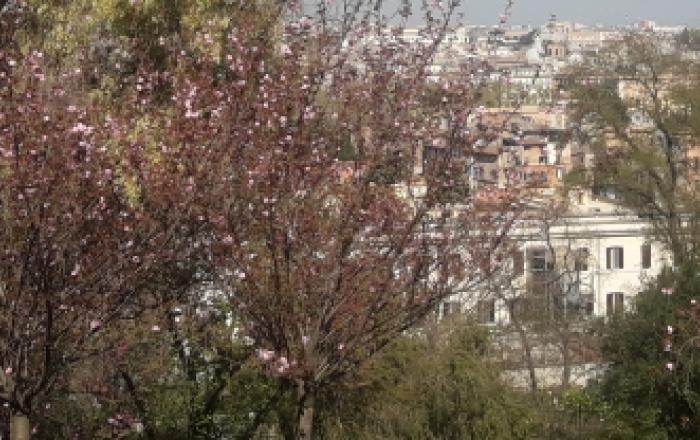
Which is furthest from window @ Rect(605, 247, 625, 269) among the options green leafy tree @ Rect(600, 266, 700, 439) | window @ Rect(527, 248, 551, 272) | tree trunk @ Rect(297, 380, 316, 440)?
tree trunk @ Rect(297, 380, 316, 440)

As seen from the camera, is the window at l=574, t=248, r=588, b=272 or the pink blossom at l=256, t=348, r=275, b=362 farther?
the window at l=574, t=248, r=588, b=272

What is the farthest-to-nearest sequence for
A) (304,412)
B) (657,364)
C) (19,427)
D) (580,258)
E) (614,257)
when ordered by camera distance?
(614,257) → (580,258) → (657,364) → (304,412) → (19,427)

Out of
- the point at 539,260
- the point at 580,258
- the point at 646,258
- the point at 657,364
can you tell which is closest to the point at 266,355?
the point at 657,364

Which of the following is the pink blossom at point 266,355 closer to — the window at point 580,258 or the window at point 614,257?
the window at point 580,258

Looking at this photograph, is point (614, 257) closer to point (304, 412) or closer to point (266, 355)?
point (304, 412)

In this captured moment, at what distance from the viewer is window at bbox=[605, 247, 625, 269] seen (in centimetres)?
3675

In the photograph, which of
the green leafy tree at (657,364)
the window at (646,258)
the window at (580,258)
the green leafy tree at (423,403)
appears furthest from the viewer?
the window at (646,258)

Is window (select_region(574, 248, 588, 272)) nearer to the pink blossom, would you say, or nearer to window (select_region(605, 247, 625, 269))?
window (select_region(605, 247, 625, 269))

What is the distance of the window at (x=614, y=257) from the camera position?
36750 millimetres

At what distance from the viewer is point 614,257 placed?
36844 mm

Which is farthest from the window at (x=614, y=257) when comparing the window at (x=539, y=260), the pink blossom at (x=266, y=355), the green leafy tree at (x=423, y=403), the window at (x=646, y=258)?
the pink blossom at (x=266, y=355)

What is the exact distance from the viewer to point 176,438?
38.6 ft

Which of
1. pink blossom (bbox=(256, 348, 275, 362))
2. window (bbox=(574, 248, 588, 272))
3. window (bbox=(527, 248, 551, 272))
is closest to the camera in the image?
pink blossom (bbox=(256, 348, 275, 362))

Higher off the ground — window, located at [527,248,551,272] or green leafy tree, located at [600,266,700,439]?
window, located at [527,248,551,272]
